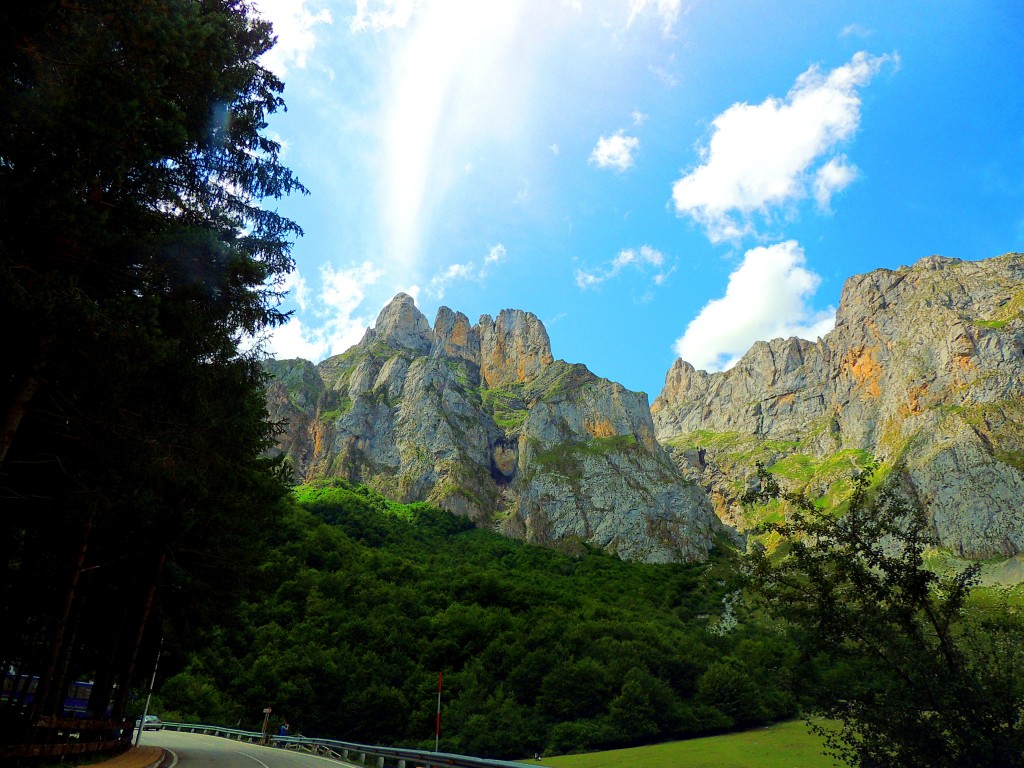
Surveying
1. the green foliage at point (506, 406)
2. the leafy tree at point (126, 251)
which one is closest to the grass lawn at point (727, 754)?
the leafy tree at point (126, 251)

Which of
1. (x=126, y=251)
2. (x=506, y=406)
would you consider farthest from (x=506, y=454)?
(x=126, y=251)

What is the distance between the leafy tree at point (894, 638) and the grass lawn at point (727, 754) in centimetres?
1720

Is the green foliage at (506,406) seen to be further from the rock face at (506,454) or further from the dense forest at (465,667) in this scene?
the dense forest at (465,667)

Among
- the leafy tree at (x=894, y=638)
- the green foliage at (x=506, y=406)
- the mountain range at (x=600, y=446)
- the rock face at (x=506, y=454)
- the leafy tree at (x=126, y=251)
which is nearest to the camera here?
the leafy tree at (x=126, y=251)

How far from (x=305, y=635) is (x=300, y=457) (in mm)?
93543

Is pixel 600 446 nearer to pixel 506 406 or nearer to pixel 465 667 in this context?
pixel 506 406

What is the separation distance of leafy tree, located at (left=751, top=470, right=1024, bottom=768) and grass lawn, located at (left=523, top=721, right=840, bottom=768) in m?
17.2

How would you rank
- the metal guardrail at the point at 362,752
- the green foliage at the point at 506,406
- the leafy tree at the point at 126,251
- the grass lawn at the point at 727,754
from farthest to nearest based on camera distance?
the green foliage at the point at 506,406 → the grass lawn at the point at 727,754 → the metal guardrail at the point at 362,752 → the leafy tree at the point at 126,251

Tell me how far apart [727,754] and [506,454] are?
122 m

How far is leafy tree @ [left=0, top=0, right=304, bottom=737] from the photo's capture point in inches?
267

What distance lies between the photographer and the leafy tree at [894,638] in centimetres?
998

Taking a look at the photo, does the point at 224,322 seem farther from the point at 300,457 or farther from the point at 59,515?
the point at 300,457

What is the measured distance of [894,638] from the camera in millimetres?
11164

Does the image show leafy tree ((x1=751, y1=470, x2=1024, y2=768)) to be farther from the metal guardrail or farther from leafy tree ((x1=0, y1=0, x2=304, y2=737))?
leafy tree ((x1=0, y1=0, x2=304, y2=737))
